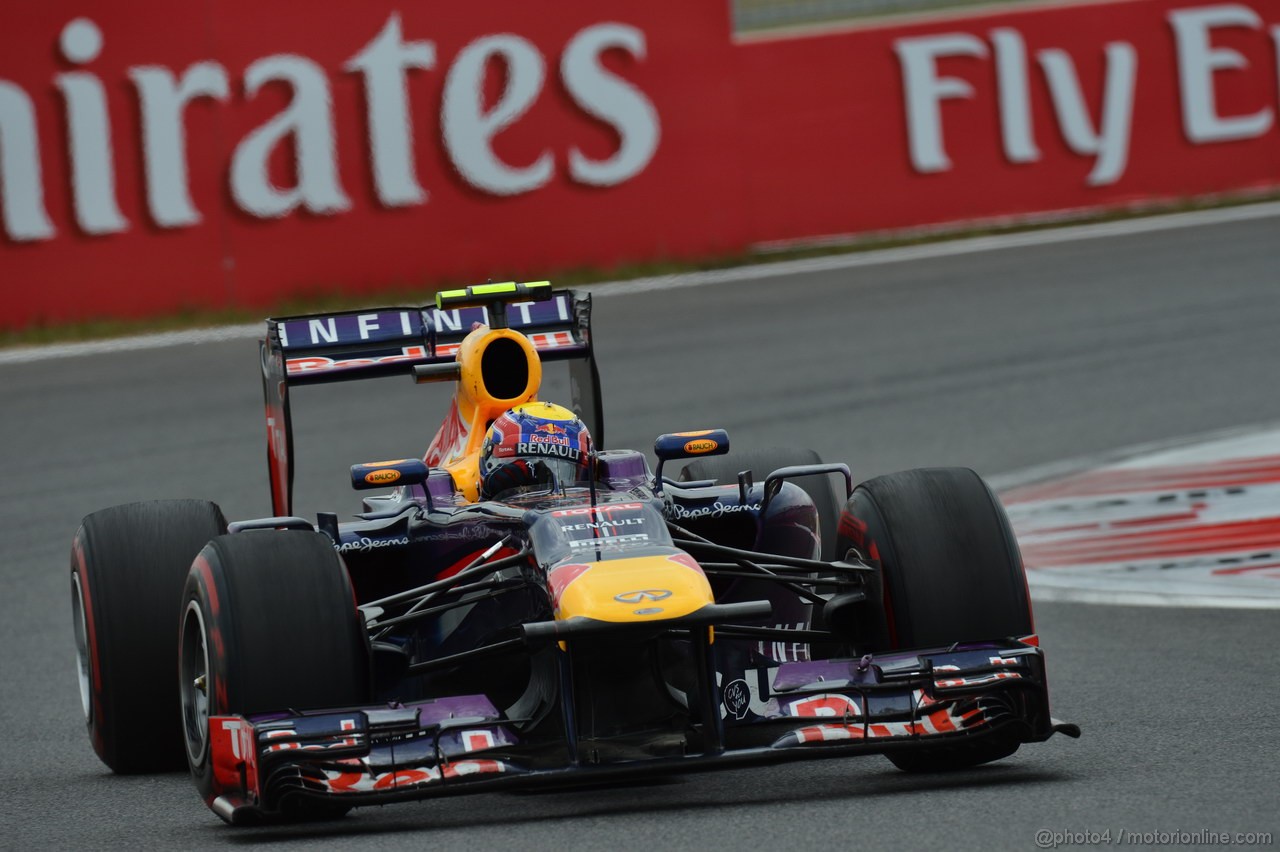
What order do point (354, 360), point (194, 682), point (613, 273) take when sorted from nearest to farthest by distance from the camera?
point (194, 682)
point (354, 360)
point (613, 273)

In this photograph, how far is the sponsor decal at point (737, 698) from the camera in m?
6.13

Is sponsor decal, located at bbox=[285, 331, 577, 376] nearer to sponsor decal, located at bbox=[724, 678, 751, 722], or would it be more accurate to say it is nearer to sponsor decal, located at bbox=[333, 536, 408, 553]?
sponsor decal, located at bbox=[333, 536, 408, 553]

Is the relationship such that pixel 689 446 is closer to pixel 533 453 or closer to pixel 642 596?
pixel 533 453

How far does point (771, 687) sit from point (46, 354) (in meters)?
11.8

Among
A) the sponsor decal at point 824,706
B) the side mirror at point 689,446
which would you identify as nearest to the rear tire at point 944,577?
the sponsor decal at point 824,706

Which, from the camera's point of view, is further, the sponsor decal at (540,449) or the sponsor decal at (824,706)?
the sponsor decal at (540,449)

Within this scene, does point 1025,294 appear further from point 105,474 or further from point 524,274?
point 105,474

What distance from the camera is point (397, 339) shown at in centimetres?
816

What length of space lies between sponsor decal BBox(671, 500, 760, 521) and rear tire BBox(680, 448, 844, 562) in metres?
0.85

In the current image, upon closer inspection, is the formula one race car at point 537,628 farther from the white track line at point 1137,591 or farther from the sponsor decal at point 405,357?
the white track line at point 1137,591

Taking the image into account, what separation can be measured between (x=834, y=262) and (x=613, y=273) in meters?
1.96

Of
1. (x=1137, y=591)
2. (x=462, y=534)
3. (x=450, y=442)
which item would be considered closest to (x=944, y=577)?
(x=462, y=534)

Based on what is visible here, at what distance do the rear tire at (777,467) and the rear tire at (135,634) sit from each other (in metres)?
2.02

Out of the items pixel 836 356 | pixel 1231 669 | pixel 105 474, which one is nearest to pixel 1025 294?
pixel 836 356
